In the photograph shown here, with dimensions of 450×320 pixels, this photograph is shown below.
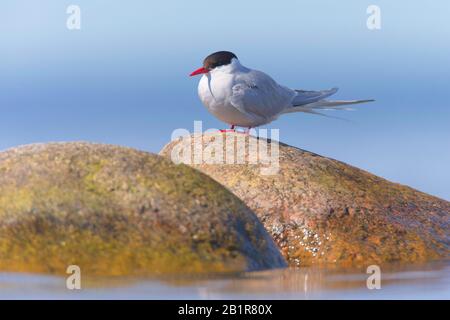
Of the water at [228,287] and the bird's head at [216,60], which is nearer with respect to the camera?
the water at [228,287]

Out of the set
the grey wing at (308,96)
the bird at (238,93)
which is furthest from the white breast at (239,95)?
the grey wing at (308,96)

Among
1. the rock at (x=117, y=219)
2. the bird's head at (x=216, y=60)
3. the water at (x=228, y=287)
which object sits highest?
the bird's head at (x=216, y=60)

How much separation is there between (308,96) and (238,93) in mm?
1793

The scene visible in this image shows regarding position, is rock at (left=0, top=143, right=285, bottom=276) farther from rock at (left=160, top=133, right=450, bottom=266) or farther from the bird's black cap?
the bird's black cap

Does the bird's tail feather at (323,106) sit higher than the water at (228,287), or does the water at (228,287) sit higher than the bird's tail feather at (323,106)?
the bird's tail feather at (323,106)

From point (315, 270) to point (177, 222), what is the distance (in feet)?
6.61

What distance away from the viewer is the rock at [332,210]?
10.6m

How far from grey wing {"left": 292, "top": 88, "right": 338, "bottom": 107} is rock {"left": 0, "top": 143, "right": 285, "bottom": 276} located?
5769 millimetres

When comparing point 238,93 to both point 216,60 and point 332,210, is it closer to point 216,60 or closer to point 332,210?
point 216,60

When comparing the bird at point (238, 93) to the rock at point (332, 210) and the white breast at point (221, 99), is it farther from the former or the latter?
the rock at point (332, 210)

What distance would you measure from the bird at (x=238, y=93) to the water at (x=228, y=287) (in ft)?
15.5

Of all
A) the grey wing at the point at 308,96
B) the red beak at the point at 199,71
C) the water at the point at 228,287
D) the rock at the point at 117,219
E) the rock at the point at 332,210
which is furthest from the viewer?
the grey wing at the point at 308,96

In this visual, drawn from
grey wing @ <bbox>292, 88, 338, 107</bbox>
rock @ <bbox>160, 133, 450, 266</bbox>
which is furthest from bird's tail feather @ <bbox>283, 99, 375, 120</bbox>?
rock @ <bbox>160, 133, 450, 266</bbox>
